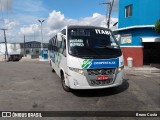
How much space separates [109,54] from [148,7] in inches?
467

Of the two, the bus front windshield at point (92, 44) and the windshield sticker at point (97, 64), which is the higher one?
the bus front windshield at point (92, 44)

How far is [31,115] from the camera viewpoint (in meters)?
5.56

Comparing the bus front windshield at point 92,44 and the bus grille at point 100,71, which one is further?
the bus front windshield at point 92,44

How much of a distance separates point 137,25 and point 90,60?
12.2m

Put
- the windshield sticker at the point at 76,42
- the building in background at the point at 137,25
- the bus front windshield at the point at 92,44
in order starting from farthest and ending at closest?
the building in background at the point at 137,25
the windshield sticker at the point at 76,42
the bus front windshield at the point at 92,44

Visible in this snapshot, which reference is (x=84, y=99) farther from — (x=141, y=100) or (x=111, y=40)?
(x=111, y=40)

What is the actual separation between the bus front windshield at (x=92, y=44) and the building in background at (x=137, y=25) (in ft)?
33.6

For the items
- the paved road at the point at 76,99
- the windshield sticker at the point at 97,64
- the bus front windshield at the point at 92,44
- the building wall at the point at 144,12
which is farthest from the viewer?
the building wall at the point at 144,12

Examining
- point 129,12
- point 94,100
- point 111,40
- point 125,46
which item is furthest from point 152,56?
point 94,100

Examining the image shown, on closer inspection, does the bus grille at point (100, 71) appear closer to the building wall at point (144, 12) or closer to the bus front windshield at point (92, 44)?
the bus front windshield at point (92, 44)

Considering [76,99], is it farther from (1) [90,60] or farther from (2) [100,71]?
(1) [90,60]

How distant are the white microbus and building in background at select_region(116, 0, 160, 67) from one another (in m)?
10.5

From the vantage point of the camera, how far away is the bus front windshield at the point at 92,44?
7.29 m

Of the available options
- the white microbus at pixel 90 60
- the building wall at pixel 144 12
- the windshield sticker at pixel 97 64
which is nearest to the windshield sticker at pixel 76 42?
the white microbus at pixel 90 60
